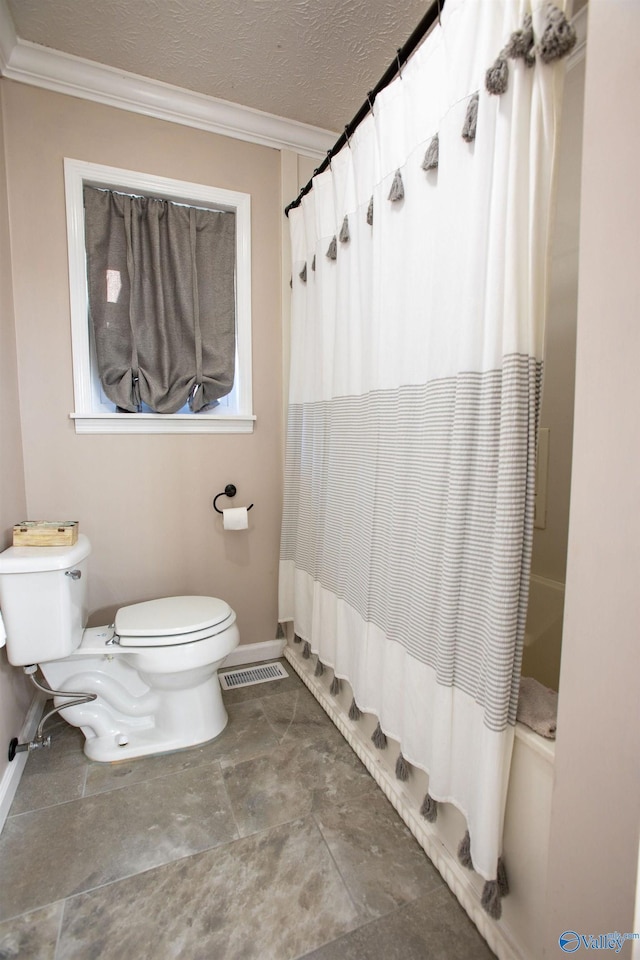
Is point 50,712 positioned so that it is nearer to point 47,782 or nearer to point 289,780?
point 47,782

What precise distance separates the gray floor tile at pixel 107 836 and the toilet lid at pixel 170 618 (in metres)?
0.48

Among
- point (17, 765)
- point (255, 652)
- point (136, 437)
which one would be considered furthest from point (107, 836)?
point (136, 437)

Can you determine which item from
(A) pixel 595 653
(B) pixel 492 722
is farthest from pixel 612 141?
(B) pixel 492 722

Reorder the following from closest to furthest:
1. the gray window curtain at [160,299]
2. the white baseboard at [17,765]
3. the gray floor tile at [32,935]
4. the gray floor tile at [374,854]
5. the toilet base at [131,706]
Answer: the gray floor tile at [32,935] < the gray floor tile at [374,854] < the white baseboard at [17,765] < the toilet base at [131,706] < the gray window curtain at [160,299]

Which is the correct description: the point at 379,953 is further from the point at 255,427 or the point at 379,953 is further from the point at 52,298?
the point at 52,298

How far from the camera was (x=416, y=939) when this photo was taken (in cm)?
99

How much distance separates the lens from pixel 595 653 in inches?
26.3

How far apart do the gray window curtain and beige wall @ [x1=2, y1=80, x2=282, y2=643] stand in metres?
0.13

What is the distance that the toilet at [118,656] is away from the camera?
1.40 meters

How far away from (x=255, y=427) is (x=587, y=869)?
73.4 inches

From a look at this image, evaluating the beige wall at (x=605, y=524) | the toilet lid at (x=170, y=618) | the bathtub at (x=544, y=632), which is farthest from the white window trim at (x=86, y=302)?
the beige wall at (x=605, y=524)

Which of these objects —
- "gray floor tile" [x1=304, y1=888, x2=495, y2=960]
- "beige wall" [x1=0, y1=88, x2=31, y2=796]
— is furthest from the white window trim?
"gray floor tile" [x1=304, y1=888, x2=495, y2=960]

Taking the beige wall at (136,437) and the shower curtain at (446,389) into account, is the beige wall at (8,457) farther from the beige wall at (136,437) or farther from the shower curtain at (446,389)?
the shower curtain at (446,389)

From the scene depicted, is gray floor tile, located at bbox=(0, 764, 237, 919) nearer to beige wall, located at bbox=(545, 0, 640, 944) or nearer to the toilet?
the toilet
